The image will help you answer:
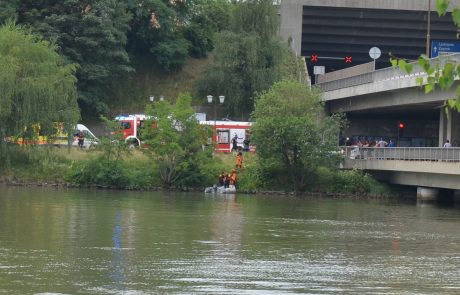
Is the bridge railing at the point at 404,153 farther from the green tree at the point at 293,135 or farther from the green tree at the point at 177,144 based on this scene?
the green tree at the point at 177,144

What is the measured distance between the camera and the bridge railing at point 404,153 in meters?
58.2

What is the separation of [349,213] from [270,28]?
36.0 metres

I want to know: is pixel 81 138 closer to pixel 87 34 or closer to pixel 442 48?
pixel 87 34

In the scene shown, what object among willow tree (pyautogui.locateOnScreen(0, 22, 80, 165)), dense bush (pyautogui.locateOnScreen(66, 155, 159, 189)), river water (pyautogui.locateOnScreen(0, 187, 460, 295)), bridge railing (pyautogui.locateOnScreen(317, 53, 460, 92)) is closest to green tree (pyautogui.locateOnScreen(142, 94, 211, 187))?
dense bush (pyautogui.locateOnScreen(66, 155, 159, 189))

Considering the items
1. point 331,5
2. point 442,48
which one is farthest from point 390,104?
point 331,5

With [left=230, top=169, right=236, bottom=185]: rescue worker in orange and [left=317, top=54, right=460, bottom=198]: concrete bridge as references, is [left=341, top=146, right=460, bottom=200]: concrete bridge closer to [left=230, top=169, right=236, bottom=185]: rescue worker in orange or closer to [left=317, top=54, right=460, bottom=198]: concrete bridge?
[left=317, top=54, right=460, bottom=198]: concrete bridge

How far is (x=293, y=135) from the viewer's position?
67.8m

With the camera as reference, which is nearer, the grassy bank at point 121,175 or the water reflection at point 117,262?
the water reflection at point 117,262

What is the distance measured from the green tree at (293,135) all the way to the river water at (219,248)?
13373mm

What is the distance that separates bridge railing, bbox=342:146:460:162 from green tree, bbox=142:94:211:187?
950 cm

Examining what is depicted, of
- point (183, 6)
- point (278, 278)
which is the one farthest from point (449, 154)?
point (183, 6)

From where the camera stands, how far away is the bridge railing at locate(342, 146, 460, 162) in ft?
191

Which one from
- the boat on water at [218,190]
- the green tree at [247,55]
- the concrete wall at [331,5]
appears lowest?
the boat on water at [218,190]

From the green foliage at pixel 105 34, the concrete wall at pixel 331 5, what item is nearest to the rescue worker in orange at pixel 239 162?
the green foliage at pixel 105 34
